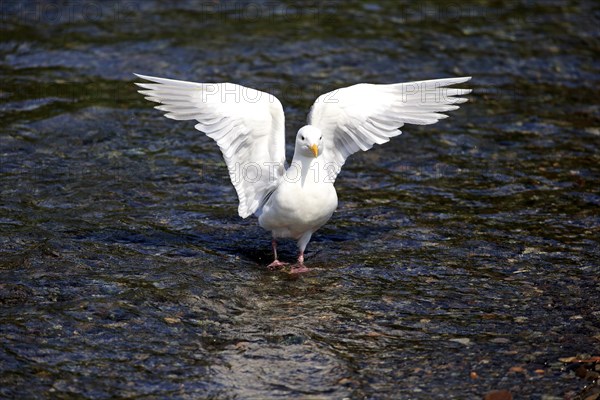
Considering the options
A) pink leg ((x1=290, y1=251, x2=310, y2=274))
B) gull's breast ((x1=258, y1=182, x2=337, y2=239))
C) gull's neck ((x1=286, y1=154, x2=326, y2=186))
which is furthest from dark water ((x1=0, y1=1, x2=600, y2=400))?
gull's neck ((x1=286, y1=154, x2=326, y2=186))

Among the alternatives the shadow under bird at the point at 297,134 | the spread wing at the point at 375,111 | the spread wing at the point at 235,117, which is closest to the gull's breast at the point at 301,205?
the shadow under bird at the point at 297,134

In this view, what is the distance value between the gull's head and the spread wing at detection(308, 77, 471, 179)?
0.44m

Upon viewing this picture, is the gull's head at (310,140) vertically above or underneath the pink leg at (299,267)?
above

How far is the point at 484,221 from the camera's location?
8172mm

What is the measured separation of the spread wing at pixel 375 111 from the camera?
7410mm

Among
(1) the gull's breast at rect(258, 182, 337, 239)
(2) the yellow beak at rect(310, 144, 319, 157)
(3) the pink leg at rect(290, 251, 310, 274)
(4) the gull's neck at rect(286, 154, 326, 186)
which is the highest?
(2) the yellow beak at rect(310, 144, 319, 157)

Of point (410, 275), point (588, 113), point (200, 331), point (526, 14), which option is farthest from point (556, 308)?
point (526, 14)

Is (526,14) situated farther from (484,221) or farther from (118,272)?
(118,272)

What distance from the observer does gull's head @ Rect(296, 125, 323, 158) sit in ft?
22.5

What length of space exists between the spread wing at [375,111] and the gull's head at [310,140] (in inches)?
17.1

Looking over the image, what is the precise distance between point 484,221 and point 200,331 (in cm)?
317

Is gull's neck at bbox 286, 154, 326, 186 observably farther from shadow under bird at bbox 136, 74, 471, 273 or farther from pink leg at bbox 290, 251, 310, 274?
pink leg at bbox 290, 251, 310, 274

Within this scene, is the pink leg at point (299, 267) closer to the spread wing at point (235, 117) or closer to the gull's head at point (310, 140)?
the spread wing at point (235, 117)

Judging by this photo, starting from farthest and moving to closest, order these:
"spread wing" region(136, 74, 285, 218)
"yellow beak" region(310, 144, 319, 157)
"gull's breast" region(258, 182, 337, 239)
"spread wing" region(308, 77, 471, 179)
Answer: "spread wing" region(308, 77, 471, 179) → "spread wing" region(136, 74, 285, 218) → "gull's breast" region(258, 182, 337, 239) → "yellow beak" region(310, 144, 319, 157)
